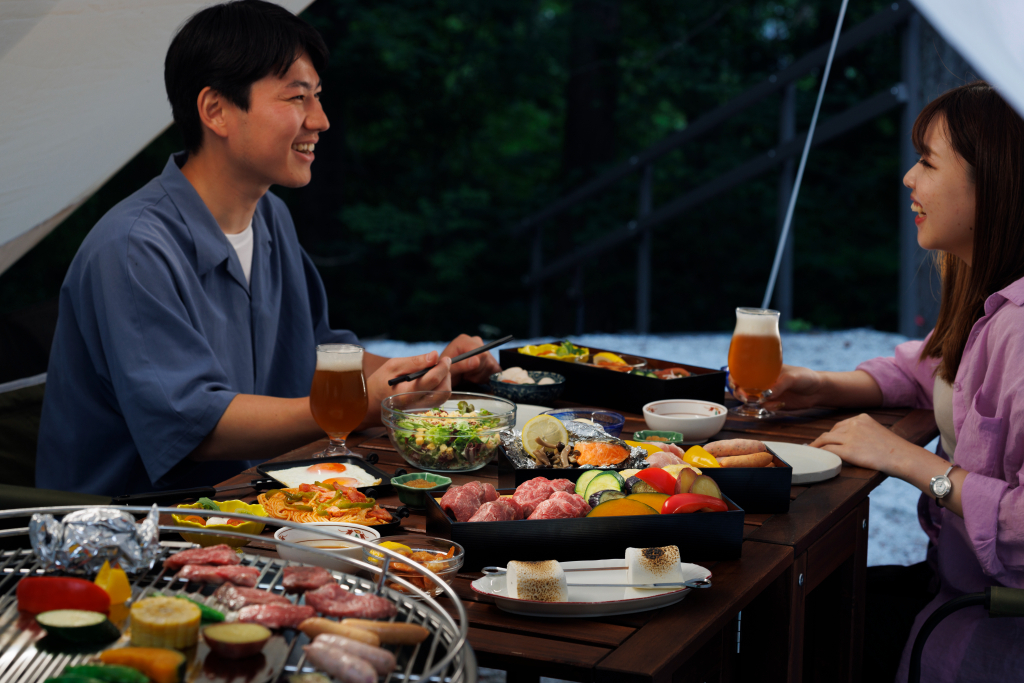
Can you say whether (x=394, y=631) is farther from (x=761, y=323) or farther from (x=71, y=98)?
(x=71, y=98)

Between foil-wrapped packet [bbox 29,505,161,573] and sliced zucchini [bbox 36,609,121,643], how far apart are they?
92 millimetres

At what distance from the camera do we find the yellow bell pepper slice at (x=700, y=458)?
145 centimetres

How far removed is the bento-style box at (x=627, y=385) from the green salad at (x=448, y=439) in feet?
1.79

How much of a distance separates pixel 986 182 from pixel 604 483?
1.04 metres

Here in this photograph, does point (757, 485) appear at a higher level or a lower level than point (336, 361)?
lower

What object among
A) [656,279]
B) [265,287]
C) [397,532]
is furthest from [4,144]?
[656,279]

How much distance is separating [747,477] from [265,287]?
1392 mm

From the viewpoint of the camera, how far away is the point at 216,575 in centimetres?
92

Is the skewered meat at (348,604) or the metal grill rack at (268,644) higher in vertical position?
the skewered meat at (348,604)

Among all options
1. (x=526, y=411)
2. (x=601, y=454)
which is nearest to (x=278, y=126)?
(x=526, y=411)

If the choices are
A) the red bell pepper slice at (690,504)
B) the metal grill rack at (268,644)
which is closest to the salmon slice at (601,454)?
the red bell pepper slice at (690,504)

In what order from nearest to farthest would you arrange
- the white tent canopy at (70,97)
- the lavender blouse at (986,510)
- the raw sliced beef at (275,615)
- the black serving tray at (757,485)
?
the raw sliced beef at (275,615) < the black serving tray at (757,485) < the lavender blouse at (986,510) < the white tent canopy at (70,97)

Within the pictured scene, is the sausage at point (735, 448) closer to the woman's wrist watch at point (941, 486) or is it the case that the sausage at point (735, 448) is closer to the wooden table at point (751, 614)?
the wooden table at point (751, 614)

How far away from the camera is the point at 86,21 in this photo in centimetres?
249
